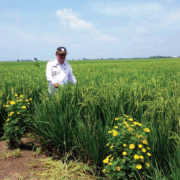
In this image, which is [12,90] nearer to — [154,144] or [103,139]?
[103,139]

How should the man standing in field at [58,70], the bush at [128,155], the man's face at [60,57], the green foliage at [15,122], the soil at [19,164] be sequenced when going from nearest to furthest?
1. the bush at [128,155]
2. the soil at [19,164]
3. the green foliage at [15,122]
4. the man's face at [60,57]
5. the man standing in field at [58,70]

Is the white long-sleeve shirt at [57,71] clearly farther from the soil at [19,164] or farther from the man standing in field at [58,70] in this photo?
the soil at [19,164]

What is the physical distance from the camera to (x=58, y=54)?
4832 millimetres

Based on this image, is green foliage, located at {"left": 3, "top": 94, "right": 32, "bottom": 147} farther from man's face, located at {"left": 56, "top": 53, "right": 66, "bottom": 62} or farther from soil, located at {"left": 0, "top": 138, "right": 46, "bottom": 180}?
man's face, located at {"left": 56, "top": 53, "right": 66, "bottom": 62}

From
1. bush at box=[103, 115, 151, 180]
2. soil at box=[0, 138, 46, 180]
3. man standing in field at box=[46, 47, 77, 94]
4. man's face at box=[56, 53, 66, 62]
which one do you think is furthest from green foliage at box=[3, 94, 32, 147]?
bush at box=[103, 115, 151, 180]

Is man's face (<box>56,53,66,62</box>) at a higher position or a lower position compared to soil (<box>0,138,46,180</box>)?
higher

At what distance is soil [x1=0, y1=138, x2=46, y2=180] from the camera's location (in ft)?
9.37

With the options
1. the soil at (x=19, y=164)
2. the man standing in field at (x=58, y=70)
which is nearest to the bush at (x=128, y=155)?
the soil at (x=19, y=164)

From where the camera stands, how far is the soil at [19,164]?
2.86 m

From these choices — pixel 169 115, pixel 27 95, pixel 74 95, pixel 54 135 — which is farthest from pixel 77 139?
pixel 27 95

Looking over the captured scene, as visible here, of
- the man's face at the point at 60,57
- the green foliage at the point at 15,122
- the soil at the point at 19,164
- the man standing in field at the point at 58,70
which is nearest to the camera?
the soil at the point at 19,164

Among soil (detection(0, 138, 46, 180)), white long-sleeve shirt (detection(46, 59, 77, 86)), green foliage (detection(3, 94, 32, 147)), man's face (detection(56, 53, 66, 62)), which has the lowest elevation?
soil (detection(0, 138, 46, 180))

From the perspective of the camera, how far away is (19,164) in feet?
10.3

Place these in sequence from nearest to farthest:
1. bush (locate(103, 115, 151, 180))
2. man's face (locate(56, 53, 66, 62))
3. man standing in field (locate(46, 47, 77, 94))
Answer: bush (locate(103, 115, 151, 180)), man's face (locate(56, 53, 66, 62)), man standing in field (locate(46, 47, 77, 94))
